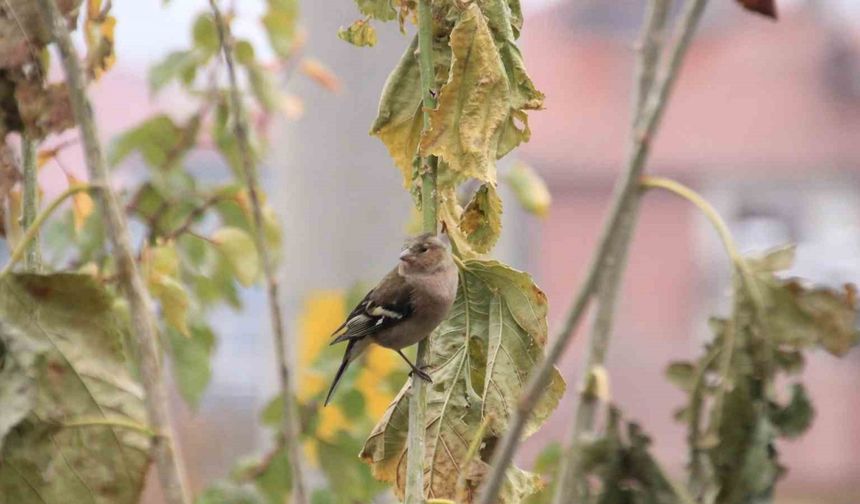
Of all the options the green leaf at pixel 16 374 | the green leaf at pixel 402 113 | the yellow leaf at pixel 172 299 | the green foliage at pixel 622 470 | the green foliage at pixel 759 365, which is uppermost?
the green leaf at pixel 402 113

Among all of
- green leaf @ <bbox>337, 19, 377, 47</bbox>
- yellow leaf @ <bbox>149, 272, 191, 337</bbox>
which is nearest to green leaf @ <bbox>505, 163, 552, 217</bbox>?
yellow leaf @ <bbox>149, 272, 191, 337</bbox>

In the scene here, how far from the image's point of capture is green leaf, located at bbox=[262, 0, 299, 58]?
1966 mm

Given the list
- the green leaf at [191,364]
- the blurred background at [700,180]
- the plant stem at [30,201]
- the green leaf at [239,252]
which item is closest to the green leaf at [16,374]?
the plant stem at [30,201]

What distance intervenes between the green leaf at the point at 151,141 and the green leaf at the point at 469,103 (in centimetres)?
120

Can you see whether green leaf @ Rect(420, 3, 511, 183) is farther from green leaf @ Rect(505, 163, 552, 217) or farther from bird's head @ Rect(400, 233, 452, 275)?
green leaf @ Rect(505, 163, 552, 217)

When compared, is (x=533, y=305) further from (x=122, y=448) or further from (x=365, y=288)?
(x=365, y=288)

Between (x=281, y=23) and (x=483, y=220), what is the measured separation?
1101mm

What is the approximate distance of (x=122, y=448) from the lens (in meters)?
0.87

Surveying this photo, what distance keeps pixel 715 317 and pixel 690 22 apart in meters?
0.41

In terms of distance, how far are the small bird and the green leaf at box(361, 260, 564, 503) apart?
4 centimetres

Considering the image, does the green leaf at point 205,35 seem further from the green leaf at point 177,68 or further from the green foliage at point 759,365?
the green foliage at point 759,365

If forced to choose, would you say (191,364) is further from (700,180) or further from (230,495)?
(700,180)

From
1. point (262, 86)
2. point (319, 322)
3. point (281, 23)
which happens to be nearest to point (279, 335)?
point (262, 86)

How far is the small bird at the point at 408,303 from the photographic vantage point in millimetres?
1154
